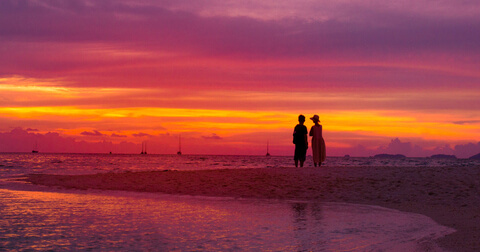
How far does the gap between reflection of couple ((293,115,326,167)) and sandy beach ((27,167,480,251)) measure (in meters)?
3.04

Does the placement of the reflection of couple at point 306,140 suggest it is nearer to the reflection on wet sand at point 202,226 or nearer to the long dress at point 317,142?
the long dress at point 317,142

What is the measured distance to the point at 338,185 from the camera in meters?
16.6

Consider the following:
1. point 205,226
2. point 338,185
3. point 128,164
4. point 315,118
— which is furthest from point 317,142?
point 128,164

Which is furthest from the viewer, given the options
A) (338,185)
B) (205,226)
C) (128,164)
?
(128,164)

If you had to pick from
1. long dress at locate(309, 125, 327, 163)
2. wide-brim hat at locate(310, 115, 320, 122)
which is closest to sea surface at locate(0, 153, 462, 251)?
long dress at locate(309, 125, 327, 163)

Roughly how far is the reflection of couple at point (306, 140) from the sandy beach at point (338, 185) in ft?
9.97

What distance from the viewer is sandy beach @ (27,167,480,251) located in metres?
13.7

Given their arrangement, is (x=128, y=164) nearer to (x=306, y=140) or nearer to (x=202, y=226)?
(x=306, y=140)

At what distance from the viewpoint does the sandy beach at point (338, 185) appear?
44.9 feet

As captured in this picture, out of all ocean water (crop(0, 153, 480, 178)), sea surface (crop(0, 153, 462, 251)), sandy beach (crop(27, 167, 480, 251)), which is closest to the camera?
sea surface (crop(0, 153, 462, 251))

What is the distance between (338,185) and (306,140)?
580 cm

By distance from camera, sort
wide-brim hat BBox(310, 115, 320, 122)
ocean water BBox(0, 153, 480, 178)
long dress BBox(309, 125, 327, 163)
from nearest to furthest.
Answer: wide-brim hat BBox(310, 115, 320, 122) → long dress BBox(309, 125, 327, 163) → ocean water BBox(0, 153, 480, 178)

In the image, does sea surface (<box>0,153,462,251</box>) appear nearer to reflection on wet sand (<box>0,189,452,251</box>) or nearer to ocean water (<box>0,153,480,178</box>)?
reflection on wet sand (<box>0,189,452,251</box>)

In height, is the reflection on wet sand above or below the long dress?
below
